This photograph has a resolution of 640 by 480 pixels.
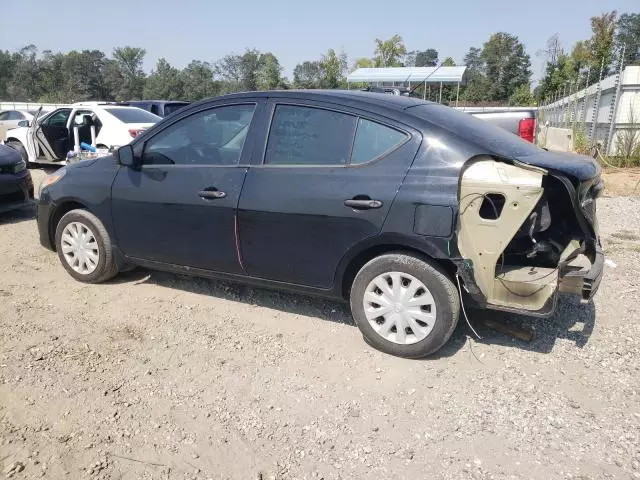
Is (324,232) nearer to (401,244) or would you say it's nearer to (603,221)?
(401,244)

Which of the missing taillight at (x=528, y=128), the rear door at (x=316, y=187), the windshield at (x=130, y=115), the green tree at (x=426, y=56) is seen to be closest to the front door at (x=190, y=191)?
the rear door at (x=316, y=187)

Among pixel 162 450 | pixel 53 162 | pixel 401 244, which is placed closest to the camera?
pixel 162 450

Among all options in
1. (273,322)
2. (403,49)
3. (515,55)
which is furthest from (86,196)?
(403,49)

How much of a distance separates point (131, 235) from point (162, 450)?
2.28 meters

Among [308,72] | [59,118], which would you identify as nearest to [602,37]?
[308,72]

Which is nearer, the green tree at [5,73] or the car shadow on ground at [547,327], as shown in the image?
the car shadow on ground at [547,327]

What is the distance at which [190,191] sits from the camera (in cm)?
406

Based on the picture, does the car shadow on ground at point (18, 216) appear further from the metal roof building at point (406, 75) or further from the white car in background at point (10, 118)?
the metal roof building at point (406, 75)

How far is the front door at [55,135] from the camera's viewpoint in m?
11.0

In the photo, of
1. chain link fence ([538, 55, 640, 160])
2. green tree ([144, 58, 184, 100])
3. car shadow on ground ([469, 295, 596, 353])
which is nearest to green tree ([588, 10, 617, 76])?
chain link fence ([538, 55, 640, 160])

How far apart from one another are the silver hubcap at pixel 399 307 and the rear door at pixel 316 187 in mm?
332

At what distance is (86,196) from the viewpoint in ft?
15.1

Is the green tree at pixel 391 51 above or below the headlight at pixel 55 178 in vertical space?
above

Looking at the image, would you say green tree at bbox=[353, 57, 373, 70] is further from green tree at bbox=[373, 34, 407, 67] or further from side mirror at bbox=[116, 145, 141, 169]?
side mirror at bbox=[116, 145, 141, 169]
